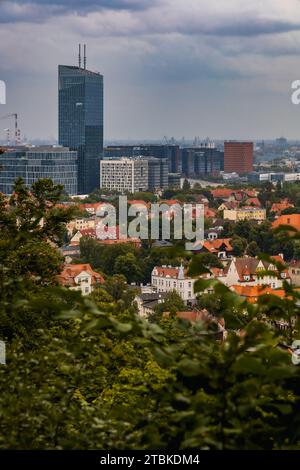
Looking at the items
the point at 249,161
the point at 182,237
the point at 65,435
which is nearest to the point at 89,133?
the point at 249,161

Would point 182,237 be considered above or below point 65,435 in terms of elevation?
below

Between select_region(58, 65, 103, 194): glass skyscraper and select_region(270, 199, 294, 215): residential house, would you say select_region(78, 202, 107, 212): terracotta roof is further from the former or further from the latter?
select_region(58, 65, 103, 194): glass skyscraper

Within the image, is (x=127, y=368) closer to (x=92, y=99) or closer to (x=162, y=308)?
(x=162, y=308)

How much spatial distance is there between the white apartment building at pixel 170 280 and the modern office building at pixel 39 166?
4098 cm

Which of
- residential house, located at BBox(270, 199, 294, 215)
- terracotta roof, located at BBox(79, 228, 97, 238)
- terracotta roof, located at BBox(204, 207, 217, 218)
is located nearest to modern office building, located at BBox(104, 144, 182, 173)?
residential house, located at BBox(270, 199, 294, 215)

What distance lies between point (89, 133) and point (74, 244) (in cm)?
5519

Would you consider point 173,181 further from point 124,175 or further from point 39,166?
point 39,166

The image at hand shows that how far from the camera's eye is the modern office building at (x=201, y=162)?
122 metres

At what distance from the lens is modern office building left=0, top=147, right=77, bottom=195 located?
8538 cm

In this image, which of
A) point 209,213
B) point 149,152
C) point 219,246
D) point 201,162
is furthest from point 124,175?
point 219,246

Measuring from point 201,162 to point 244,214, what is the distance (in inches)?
2335

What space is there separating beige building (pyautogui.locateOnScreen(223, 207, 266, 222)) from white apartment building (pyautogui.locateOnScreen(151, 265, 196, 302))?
2362 centimetres

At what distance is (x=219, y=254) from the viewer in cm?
4731

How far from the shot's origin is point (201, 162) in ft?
410
